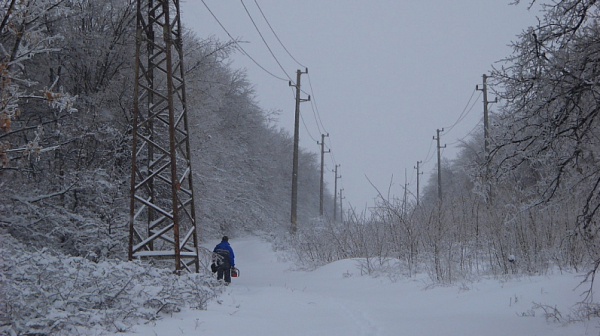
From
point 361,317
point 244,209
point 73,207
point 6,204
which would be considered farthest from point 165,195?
point 244,209

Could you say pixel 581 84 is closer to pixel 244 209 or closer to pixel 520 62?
pixel 520 62

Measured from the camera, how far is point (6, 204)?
1077 cm

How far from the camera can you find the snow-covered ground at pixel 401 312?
18.3ft

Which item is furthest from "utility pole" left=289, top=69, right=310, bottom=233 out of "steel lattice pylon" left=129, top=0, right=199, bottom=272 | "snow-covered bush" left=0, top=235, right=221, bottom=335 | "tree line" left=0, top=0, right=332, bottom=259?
"snow-covered bush" left=0, top=235, right=221, bottom=335

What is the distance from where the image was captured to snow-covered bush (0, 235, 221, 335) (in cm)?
441

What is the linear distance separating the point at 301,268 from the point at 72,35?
10.2 meters

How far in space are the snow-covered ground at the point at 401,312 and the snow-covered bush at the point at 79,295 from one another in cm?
26

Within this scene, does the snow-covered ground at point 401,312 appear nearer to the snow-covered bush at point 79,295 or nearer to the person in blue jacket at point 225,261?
the snow-covered bush at point 79,295

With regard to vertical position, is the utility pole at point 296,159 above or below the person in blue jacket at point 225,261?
above

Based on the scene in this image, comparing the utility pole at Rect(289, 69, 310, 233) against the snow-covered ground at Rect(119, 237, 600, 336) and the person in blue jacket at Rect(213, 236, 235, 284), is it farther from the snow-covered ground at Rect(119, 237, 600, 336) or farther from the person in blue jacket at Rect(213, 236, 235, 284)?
the snow-covered ground at Rect(119, 237, 600, 336)

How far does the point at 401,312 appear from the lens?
7703 millimetres

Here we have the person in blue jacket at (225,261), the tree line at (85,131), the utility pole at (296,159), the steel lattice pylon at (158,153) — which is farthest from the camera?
the utility pole at (296,159)

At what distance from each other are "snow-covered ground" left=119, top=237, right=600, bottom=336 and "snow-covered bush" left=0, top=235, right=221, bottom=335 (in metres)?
0.26

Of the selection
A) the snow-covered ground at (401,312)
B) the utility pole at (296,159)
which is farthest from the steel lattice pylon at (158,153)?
the utility pole at (296,159)
